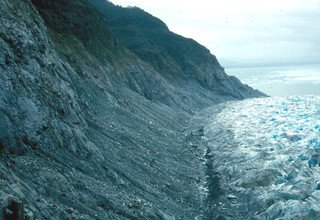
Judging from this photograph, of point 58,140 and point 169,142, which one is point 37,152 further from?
point 169,142

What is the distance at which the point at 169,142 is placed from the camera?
36938 millimetres

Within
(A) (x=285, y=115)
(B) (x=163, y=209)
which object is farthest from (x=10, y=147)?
(A) (x=285, y=115)

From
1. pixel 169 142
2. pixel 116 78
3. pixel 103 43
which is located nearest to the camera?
pixel 169 142

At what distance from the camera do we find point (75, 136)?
71.4 feet

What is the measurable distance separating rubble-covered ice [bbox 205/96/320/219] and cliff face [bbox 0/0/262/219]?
111 inches

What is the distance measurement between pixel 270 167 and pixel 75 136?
15.6 m

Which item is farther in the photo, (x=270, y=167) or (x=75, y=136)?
(x=270, y=167)

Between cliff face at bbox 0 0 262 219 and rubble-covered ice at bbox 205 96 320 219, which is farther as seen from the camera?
rubble-covered ice at bbox 205 96 320 219

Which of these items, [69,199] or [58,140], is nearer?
[69,199]

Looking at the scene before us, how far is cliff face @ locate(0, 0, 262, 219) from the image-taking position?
50.0 feet

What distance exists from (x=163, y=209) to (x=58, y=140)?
7.61 m

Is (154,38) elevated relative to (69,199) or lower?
elevated

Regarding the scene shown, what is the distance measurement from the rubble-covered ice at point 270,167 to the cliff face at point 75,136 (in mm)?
2814

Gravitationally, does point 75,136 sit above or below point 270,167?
above
